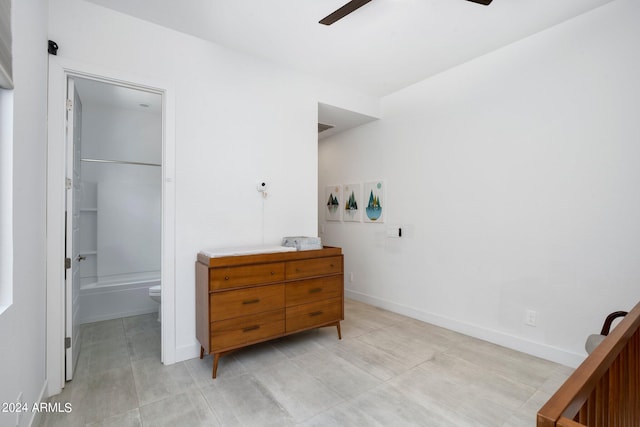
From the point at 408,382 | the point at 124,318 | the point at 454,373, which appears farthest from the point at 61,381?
the point at 454,373

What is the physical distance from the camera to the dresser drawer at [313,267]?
2723mm

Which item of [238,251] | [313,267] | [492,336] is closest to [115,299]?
[238,251]

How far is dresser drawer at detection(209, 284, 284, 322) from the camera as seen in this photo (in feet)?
7.61

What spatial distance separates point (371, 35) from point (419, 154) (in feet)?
4.80

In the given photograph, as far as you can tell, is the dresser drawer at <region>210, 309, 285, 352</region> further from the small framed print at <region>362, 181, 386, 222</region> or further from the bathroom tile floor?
the small framed print at <region>362, 181, 386, 222</region>

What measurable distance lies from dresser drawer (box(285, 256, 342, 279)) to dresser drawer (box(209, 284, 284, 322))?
0.16 m

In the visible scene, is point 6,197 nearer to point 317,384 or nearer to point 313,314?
point 317,384

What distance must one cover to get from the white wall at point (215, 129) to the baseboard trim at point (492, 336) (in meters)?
1.54

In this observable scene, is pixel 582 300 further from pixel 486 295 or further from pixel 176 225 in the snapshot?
pixel 176 225

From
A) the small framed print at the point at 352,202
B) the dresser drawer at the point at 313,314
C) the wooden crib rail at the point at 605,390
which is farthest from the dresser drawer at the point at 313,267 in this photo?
the wooden crib rail at the point at 605,390

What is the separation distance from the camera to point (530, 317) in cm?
268

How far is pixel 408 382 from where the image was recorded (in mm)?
2221

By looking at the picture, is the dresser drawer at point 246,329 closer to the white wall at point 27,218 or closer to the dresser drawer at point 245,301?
the dresser drawer at point 245,301

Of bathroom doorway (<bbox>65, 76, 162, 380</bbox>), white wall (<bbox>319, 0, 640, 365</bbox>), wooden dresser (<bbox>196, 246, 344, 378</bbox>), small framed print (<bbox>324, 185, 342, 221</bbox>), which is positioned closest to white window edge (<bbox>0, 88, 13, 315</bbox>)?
wooden dresser (<bbox>196, 246, 344, 378</bbox>)
